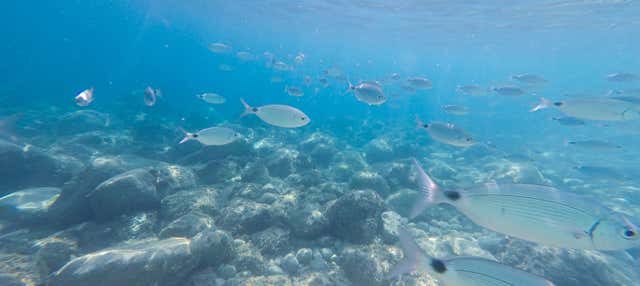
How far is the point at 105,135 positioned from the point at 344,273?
551 inches

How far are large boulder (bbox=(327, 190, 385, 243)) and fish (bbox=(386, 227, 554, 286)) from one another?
3.29 metres

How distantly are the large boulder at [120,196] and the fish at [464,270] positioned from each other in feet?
19.0

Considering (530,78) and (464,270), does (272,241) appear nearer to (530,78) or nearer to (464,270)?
(464,270)

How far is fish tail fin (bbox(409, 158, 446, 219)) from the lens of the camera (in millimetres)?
2699

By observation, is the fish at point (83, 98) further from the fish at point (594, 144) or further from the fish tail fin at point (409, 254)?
the fish at point (594, 144)

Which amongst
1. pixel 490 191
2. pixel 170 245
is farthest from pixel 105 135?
pixel 490 191

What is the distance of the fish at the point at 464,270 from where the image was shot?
84.6 inches

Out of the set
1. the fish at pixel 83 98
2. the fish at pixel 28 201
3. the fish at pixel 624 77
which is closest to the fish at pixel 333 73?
the fish at pixel 83 98

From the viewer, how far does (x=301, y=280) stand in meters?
4.61

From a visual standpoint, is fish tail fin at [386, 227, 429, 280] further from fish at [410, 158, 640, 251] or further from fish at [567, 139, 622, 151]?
fish at [567, 139, 622, 151]

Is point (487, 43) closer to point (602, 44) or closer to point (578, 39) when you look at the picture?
point (578, 39)

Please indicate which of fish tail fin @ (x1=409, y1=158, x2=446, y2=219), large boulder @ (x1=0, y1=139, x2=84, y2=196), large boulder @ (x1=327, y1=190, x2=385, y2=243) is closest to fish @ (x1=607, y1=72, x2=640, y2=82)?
large boulder @ (x1=327, y1=190, x2=385, y2=243)

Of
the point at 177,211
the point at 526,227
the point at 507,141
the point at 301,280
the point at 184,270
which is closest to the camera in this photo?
the point at 526,227

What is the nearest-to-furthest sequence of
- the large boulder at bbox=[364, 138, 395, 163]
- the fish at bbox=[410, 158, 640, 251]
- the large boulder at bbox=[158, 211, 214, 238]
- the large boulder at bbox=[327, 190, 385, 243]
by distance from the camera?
the fish at bbox=[410, 158, 640, 251]
the large boulder at bbox=[158, 211, 214, 238]
the large boulder at bbox=[327, 190, 385, 243]
the large boulder at bbox=[364, 138, 395, 163]
